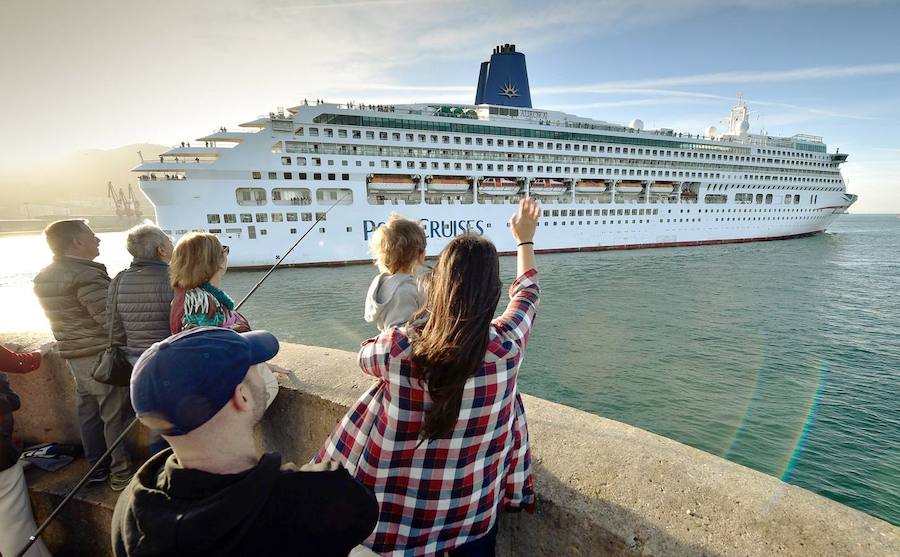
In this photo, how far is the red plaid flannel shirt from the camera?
3.47 ft

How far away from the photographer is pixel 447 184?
28.4m

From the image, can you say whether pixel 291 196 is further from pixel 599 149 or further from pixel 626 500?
pixel 626 500

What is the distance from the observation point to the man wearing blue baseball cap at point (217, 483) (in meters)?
0.72

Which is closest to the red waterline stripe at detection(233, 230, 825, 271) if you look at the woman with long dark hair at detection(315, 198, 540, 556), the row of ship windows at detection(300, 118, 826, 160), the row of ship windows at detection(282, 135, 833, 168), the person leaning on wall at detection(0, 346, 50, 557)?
the row of ship windows at detection(282, 135, 833, 168)

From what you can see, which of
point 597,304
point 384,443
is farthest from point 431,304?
point 597,304

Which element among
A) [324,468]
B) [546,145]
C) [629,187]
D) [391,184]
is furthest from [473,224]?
[324,468]

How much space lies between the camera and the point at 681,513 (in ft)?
4.05

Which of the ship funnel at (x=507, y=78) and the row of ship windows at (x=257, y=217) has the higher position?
Result: the ship funnel at (x=507, y=78)

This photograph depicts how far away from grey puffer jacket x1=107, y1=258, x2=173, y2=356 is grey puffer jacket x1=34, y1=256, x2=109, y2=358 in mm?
128

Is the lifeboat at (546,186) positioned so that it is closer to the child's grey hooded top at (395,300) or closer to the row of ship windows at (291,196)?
the row of ship windows at (291,196)

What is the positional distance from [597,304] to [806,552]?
14.0 m

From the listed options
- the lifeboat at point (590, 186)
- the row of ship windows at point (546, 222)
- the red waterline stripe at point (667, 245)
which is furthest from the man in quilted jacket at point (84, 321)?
the lifeboat at point (590, 186)

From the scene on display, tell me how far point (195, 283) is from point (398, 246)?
3.60 ft

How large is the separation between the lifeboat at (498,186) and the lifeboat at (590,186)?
236 inches
